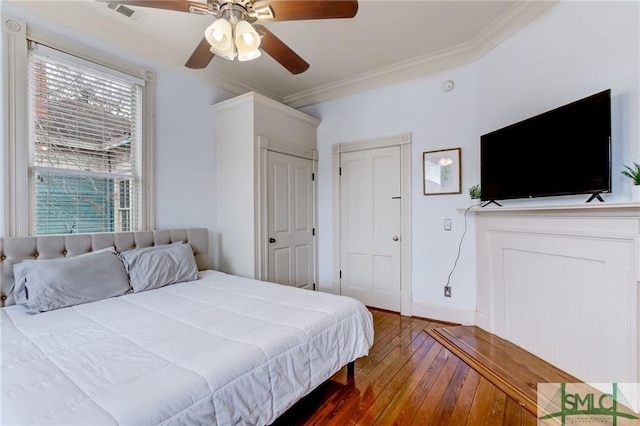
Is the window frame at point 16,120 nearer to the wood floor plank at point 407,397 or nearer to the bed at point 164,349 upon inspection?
the bed at point 164,349

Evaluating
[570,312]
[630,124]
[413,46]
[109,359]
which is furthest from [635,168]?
[109,359]

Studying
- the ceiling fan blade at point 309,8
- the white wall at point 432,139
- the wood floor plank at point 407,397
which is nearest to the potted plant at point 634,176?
the white wall at point 432,139

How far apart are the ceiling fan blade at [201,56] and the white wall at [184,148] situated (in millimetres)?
977

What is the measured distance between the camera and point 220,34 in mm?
1579

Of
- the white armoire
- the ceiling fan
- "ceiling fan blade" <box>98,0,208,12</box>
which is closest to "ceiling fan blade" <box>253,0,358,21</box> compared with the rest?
the ceiling fan

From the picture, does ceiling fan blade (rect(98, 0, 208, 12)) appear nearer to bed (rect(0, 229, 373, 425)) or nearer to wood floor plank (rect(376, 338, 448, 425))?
bed (rect(0, 229, 373, 425))

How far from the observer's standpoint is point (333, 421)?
1623 millimetres

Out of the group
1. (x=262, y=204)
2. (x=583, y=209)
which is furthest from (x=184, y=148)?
(x=583, y=209)

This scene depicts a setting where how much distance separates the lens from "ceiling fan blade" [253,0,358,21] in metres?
1.49

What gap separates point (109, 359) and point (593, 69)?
3236 mm

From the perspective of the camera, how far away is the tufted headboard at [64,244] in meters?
1.91

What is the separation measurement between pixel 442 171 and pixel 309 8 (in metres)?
2.17

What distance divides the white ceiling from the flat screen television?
92 cm

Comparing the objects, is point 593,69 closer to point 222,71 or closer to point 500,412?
point 500,412
